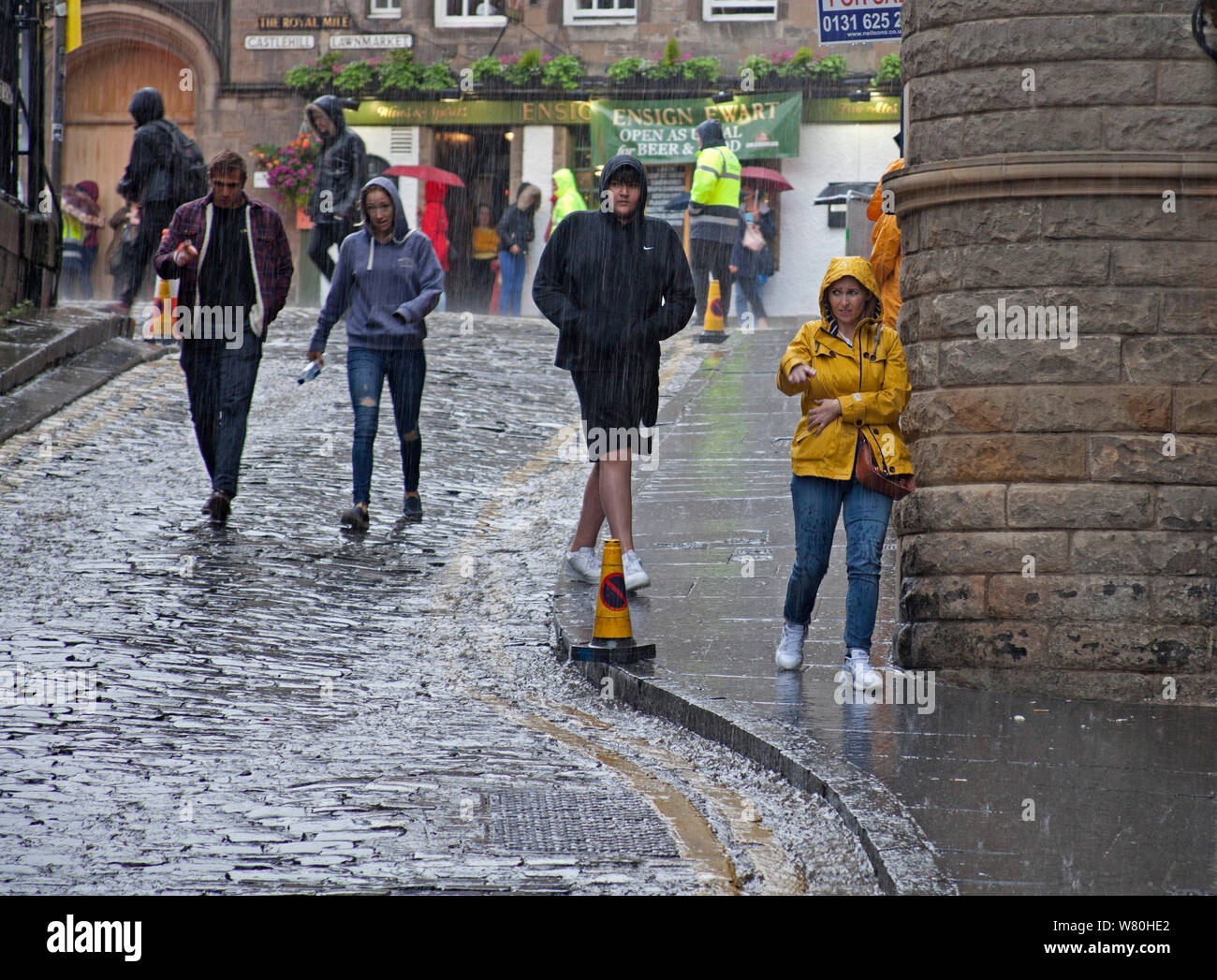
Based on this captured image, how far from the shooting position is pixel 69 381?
14.4 metres

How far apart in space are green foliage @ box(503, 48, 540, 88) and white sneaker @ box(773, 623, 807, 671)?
24.8 meters

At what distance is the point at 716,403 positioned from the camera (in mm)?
15055

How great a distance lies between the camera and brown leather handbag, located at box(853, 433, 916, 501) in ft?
24.1

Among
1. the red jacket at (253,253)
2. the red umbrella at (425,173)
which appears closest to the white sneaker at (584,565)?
the red jacket at (253,253)

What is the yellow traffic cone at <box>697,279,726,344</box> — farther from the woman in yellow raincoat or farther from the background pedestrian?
the woman in yellow raincoat

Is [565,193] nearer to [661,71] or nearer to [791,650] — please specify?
[661,71]

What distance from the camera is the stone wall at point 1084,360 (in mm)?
7488

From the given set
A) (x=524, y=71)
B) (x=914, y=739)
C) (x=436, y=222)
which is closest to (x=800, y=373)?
(x=914, y=739)

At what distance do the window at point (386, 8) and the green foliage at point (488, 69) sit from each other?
173 cm

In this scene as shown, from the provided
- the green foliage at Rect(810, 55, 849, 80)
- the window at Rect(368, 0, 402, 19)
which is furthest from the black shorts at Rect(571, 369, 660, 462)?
the window at Rect(368, 0, 402, 19)

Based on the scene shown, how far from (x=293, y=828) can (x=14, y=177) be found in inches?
519

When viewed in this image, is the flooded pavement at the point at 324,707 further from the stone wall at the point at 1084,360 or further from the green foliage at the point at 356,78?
the green foliage at the point at 356,78

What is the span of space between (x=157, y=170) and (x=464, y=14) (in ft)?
55.4
